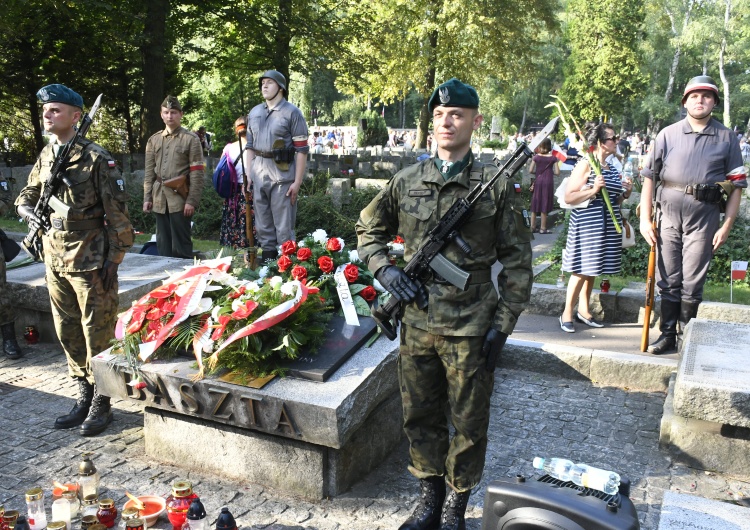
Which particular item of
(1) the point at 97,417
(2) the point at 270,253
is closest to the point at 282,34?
(2) the point at 270,253

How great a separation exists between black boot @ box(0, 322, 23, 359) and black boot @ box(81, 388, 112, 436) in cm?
193

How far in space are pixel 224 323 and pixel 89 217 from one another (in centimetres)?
139

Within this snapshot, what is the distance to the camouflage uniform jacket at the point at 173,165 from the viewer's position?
27.0 feet

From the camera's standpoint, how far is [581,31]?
143ft

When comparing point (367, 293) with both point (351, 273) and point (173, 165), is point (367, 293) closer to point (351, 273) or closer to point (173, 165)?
point (351, 273)

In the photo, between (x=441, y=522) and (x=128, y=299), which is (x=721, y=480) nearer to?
(x=441, y=522)

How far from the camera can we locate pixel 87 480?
3973 millimetres

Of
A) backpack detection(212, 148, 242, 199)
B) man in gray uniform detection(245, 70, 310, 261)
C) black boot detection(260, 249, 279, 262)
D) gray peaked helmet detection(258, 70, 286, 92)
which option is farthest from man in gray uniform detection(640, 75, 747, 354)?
backpack detection(212, 148, 242, 199)

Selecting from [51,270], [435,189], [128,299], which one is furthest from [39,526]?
[128,299]

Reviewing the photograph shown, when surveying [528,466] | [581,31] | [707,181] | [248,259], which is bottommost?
[528,466]

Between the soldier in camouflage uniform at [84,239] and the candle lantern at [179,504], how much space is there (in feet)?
4.70

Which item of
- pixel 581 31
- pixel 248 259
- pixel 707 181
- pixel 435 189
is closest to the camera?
pixel 435 189

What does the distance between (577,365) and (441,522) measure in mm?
2666

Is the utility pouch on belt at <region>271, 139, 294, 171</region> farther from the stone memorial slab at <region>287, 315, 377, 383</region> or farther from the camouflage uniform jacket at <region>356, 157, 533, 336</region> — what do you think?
the camouflage uniform jacket at <region>356, 157, 533, 336</region>
